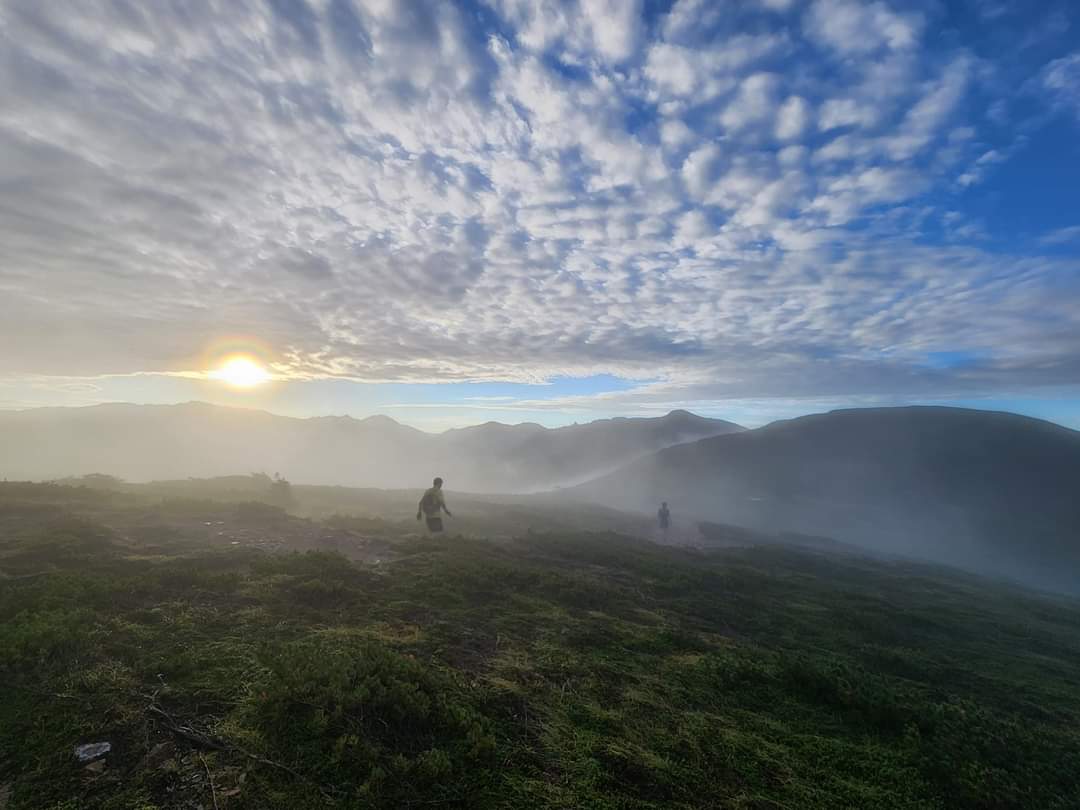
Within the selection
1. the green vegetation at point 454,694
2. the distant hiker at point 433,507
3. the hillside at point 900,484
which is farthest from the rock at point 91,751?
the hillside at point 900,484

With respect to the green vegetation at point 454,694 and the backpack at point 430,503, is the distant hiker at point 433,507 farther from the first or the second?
the green vegetation at point 454,694

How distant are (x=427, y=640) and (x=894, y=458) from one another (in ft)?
460

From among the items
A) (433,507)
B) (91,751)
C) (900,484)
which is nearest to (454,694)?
(91,751)

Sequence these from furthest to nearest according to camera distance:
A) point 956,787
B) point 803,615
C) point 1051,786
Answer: point 803,615
point 1051,786
point 956,787

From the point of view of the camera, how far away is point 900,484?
4348 inches

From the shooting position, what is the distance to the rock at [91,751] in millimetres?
4411

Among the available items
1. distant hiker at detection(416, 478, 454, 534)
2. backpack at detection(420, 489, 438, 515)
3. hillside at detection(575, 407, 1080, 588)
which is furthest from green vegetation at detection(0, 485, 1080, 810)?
hillside at detection(575, 407, 1080, 588)

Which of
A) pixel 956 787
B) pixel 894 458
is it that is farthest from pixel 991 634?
pixel 894 458

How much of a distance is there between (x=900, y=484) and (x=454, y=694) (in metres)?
133

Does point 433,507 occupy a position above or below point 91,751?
above

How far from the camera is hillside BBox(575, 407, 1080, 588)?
85.6 metres

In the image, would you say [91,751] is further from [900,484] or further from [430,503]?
[900,484]

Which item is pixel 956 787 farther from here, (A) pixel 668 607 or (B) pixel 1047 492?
(B) pixel 1047 492

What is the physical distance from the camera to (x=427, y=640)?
8.39 meters
